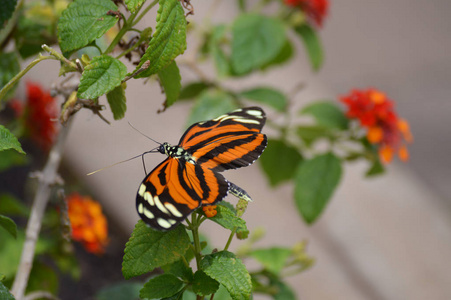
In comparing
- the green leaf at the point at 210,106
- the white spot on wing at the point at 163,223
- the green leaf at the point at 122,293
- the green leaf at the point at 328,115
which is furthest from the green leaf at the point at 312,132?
the white spot on wing at the point at 163,223

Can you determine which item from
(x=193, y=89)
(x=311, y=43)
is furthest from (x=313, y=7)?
(x=193, y=89)

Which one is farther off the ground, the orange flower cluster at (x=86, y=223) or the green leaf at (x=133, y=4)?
the orange flower cluster at (x=86, y=223)

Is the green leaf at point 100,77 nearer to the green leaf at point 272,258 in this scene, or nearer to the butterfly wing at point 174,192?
the butterfly wing at point 174,192

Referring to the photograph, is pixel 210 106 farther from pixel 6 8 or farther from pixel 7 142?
pixel 7 142

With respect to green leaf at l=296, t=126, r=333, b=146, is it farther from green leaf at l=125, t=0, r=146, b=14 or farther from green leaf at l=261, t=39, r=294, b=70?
green leaf at l=125, t=0, r=146, b=14

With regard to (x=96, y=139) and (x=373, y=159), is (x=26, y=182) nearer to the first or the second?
(x=96, y=139)

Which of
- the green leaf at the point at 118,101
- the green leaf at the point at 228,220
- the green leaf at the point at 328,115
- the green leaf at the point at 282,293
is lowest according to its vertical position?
the green leaf at the point at 228,220

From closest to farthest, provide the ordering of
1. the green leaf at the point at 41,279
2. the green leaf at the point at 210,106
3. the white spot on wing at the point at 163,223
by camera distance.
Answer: the white spot on wing at the point at 163,223 < the green leaf at the point at 41,279 < the green leaf at the point at 210,106

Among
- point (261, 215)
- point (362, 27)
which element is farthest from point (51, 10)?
point (362, 27)
